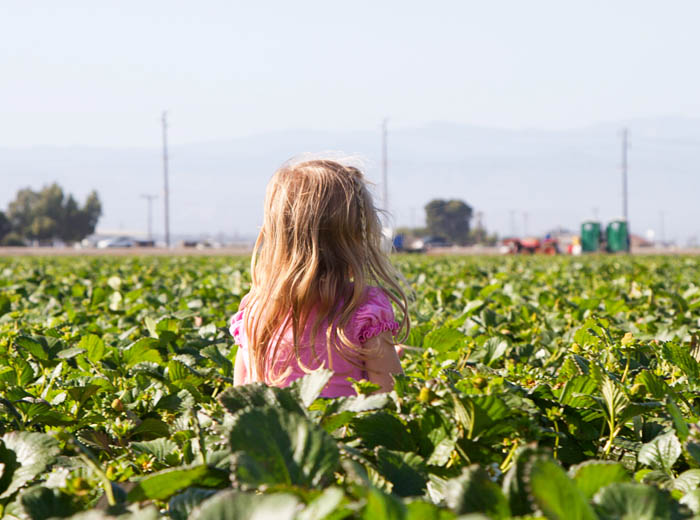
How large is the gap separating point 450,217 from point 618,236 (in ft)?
250

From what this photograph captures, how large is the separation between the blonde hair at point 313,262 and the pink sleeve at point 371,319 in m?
0.03

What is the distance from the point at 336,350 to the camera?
2.51 metres

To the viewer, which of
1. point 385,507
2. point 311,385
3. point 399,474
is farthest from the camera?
point 311,385

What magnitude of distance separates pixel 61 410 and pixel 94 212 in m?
99.8

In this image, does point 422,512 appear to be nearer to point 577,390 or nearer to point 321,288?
point 577,390

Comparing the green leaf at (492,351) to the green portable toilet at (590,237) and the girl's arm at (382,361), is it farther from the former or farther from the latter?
the green portable toilet at (590,237)

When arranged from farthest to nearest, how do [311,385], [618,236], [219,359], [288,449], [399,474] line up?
[618,236], [219,359], [311,385], [399,474], [288,449]

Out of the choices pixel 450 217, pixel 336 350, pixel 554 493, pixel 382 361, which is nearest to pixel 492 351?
pixel 382 361

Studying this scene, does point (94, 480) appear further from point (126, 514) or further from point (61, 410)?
point (61, 410)

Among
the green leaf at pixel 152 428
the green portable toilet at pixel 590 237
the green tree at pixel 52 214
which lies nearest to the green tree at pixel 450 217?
the green tree at pixel 52 214

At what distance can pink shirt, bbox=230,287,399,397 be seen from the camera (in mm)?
2475

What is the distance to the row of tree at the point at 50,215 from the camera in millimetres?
91062

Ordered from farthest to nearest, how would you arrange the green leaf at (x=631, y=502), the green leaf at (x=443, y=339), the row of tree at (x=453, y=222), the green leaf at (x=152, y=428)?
the row of tree at (x=453, y=222) < the green leaf at (x=443, y=339) < the green leaf at (x=152, y=428) < the green leaf at (x=631, y=502)

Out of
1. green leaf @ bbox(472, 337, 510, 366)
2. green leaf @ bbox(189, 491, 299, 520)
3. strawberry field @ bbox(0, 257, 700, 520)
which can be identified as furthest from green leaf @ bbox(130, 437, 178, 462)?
green leaf @ bbox(472, 337, 510, 366)
